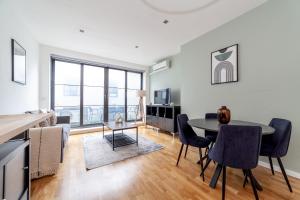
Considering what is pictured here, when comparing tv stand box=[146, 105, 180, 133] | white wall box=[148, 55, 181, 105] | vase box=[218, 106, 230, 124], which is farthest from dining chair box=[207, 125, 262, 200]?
white wall box=[148, 55, 181, 105]

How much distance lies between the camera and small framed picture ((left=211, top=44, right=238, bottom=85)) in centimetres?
261

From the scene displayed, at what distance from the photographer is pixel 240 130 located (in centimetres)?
139

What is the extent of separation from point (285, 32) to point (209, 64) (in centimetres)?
129

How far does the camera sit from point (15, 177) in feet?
3.10

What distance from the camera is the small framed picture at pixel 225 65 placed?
8.57ft

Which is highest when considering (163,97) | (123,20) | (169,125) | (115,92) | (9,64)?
(123,20)

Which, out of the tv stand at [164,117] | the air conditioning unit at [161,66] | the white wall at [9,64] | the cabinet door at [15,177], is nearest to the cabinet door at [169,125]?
the tv stand at [164,117]

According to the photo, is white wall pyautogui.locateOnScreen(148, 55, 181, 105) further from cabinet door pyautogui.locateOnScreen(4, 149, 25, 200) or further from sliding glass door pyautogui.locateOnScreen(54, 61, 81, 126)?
cabinet door pyautogui.locateOnScreen(4, 149, 25, 200)

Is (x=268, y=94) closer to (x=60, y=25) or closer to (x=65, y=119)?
(x=60, y=25)

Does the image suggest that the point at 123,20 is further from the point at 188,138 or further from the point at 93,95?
the point at 93,95

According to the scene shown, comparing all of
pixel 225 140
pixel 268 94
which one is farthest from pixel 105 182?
pixel 268 94

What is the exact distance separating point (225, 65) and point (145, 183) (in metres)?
2.62

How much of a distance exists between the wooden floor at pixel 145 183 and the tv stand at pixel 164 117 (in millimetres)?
1610

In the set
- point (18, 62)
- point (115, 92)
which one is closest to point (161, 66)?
point (115, 92)
